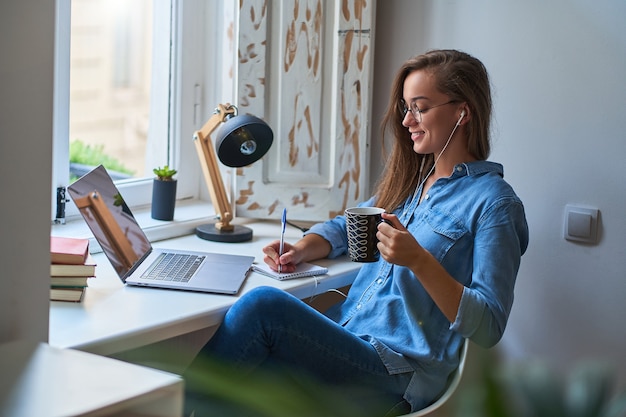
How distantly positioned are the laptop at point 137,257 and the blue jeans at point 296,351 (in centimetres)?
14

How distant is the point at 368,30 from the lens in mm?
2309

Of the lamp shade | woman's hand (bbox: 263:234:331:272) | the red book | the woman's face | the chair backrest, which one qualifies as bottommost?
the chair backrest

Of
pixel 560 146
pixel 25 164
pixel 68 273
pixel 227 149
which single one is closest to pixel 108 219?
pixel 68 273

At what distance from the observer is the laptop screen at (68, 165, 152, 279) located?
181 cm

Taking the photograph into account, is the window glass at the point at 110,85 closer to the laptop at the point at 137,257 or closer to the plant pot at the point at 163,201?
the plant pot at the point at 163,201

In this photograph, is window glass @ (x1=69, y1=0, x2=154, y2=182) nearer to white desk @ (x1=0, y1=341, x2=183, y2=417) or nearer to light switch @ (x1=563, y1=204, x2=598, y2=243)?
white desk @ (x1=0, y1=341, x2=183, y2=417)

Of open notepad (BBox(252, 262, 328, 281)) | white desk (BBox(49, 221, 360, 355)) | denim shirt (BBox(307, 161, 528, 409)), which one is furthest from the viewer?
open notepad (BBox(252, 262, 328, 281))

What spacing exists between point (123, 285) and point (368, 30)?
3.24 feet

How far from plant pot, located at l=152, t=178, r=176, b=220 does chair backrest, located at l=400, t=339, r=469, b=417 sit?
95 cm

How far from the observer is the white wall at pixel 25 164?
133 centimetres

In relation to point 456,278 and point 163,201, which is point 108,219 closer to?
point 163,201

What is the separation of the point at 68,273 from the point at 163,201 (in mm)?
647

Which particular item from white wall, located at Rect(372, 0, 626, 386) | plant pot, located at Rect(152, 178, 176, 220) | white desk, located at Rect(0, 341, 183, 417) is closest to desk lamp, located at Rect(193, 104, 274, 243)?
plant pot, located at Rect(152, 178, 176, 220)

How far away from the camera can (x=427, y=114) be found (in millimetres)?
1872
